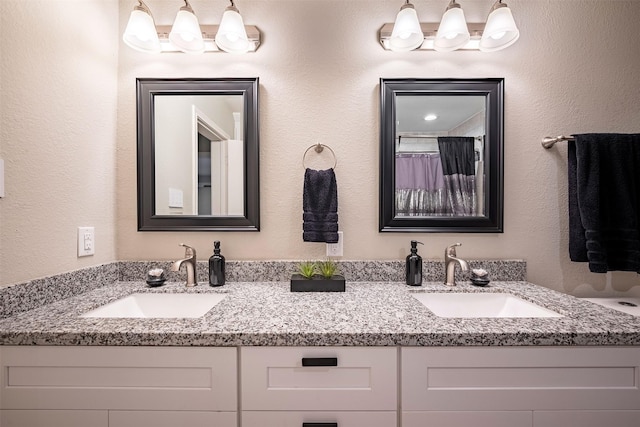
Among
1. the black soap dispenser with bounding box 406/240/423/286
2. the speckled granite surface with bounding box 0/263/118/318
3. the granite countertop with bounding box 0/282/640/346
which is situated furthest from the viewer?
the black soap dispenser with bounding box 406/240/423/286

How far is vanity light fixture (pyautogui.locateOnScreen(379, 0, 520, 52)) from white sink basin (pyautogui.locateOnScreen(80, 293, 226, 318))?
4.42ft

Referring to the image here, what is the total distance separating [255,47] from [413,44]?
2.28ft

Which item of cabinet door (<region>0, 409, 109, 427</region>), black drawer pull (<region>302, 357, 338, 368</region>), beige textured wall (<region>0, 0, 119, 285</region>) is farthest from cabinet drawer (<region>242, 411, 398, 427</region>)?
beige textured wall (<region>0, 0, 119, 285</region>)

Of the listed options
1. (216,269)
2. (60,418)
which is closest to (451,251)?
(216,269)

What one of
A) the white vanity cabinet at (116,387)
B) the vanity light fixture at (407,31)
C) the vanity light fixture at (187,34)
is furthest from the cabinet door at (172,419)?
the vanity light fixture at (407,31)

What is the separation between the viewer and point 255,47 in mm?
1282

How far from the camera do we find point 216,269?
1208 millimetres

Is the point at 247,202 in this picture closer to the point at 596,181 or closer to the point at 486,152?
the point at 486,152

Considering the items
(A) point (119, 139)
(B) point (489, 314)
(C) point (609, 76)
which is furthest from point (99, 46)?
(C) point (609, 76)

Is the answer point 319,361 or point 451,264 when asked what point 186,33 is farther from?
point 451,264

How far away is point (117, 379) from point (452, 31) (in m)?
1.67

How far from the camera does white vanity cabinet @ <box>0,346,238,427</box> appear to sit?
751mm

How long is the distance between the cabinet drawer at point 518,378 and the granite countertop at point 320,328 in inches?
1.3

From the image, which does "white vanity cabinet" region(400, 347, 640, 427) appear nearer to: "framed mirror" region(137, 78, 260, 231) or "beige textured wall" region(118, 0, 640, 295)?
"beige textured wall" region(118, 0, 640, 295)
